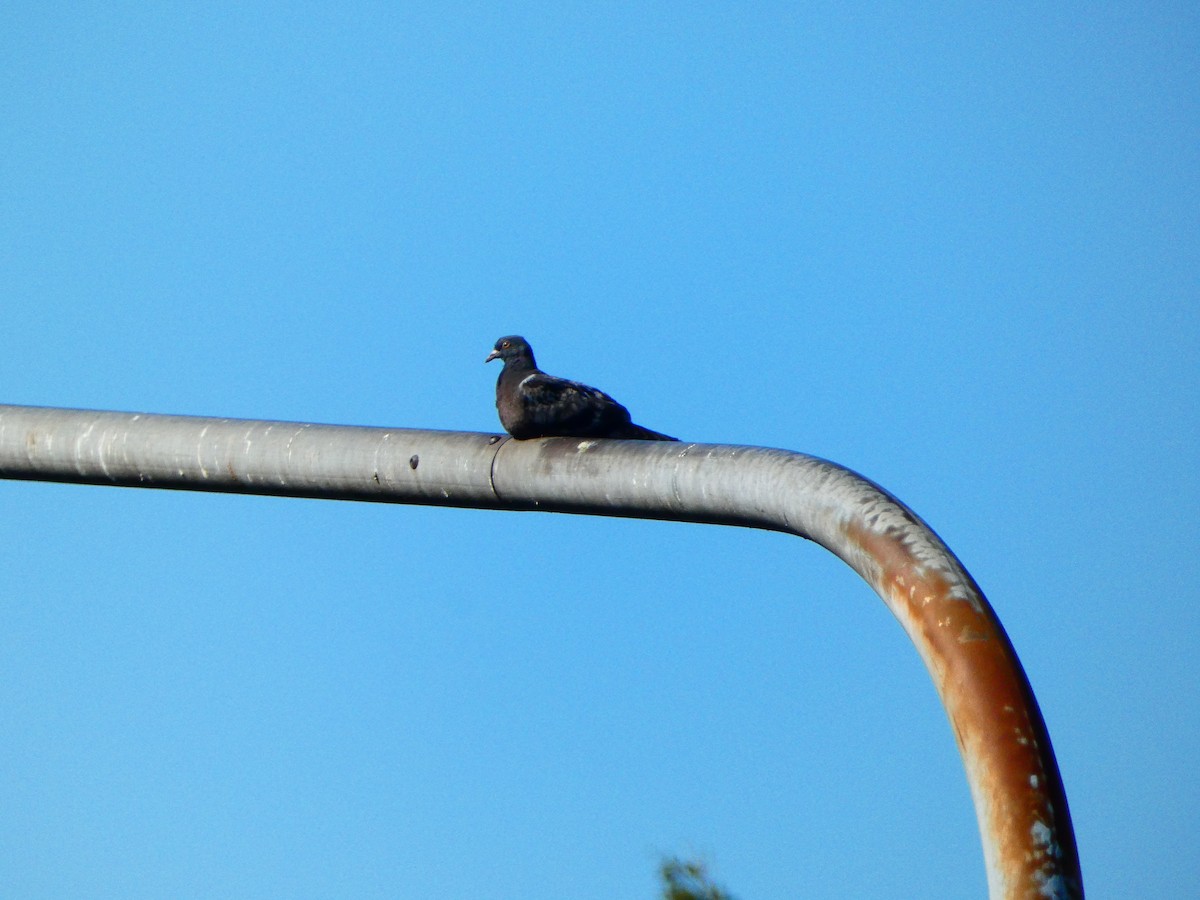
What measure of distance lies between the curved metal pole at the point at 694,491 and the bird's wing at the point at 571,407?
5.31 feet

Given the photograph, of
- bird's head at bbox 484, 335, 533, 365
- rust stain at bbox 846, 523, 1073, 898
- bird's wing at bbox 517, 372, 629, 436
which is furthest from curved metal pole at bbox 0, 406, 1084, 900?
bird's head at bbox 484, 335, 533, 365

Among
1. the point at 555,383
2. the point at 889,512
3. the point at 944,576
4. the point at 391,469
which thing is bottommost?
the point at 944,576

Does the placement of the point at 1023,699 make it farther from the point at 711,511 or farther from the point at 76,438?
the point at 76,438

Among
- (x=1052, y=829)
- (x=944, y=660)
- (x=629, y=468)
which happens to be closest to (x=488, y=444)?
(x=629, y=468)

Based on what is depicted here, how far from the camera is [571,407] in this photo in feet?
17.7

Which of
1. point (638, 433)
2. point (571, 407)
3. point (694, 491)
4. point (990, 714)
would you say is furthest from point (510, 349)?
point (990, 714)

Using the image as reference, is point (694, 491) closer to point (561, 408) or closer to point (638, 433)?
point (638, 433)

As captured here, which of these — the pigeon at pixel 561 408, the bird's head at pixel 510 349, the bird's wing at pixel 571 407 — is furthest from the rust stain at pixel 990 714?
the bird's head at pixel 510 349

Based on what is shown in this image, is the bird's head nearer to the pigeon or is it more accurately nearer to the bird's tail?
the pigeon

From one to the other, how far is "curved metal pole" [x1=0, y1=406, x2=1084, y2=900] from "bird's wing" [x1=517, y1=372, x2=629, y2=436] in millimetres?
1619

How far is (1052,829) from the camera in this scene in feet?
6.05

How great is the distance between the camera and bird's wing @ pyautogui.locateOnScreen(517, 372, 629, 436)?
5281mm

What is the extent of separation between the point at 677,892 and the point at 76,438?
10046 mm

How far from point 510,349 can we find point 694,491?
561 cm
